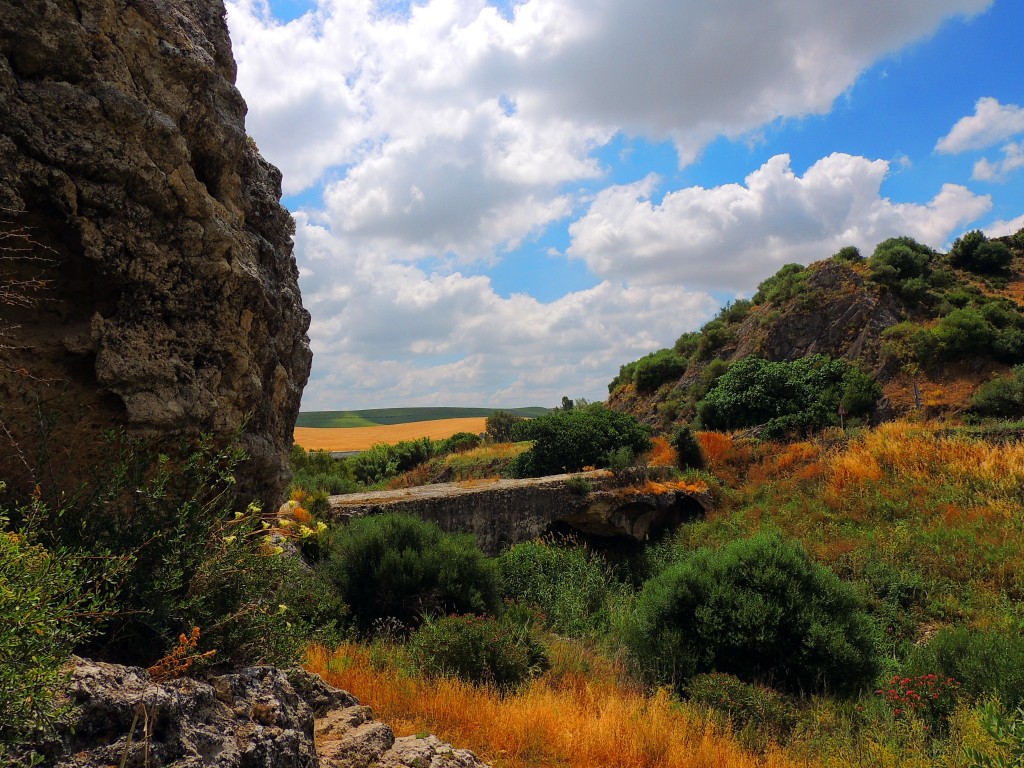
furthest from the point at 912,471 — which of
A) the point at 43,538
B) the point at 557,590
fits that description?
the point at 43,538

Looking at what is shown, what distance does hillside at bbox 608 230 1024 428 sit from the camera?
918 inches

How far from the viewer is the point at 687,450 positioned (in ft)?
59.5

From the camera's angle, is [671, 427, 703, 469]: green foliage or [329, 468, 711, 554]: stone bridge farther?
[671, 427, 703, 469]: green foliage

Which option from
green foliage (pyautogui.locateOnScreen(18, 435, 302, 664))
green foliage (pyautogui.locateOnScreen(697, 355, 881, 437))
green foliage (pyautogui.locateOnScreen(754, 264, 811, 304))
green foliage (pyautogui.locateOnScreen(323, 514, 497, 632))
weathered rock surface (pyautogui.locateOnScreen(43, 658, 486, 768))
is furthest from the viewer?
green foliage (pyautogui.locateOnScreen(754, 264, 811, 304))

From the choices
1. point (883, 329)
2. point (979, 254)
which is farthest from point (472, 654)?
point (979, 254)

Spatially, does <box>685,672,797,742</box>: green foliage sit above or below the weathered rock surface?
below

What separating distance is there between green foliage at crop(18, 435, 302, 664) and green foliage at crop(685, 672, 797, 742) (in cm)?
442

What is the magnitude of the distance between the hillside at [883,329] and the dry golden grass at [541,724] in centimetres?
2107

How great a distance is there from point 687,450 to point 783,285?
17.7m

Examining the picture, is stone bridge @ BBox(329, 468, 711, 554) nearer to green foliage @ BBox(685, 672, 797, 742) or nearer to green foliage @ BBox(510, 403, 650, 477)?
green foliage @ BBox(510, 403, 650, 477)

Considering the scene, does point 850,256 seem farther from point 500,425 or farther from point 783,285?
point 500,425

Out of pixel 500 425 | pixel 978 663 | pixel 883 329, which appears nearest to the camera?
pixel 978 663

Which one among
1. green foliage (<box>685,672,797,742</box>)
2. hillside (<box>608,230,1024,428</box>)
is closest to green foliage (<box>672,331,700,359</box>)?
hillside (<box>608,230,1024,428</box>)

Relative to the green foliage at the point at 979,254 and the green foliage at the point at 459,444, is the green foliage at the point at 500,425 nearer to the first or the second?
the green foliage at the point at 459,444
